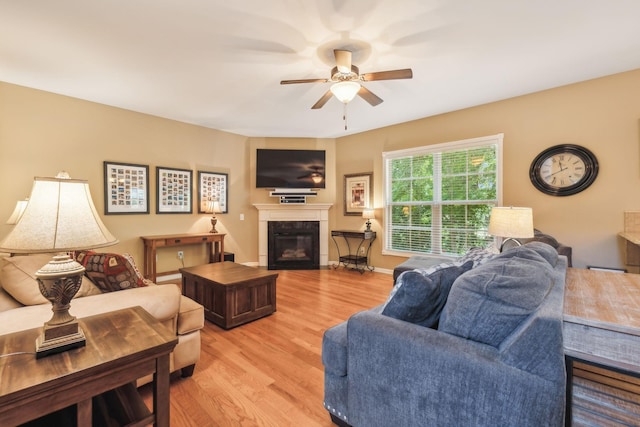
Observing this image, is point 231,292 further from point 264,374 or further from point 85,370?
point 85,370

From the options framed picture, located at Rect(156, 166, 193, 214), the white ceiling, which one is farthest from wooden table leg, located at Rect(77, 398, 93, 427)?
framed picture, located at Rect(156, 166, 193, 214)

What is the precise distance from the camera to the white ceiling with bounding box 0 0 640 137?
6.95 ft

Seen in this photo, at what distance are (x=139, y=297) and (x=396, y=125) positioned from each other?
179 inches

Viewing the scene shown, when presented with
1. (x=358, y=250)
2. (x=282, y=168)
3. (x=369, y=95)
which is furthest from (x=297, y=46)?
(x=358, y=250)

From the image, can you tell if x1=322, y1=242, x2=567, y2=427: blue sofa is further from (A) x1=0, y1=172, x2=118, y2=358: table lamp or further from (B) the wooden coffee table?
(B) the wooden coffee table

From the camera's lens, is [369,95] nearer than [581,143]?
Yes

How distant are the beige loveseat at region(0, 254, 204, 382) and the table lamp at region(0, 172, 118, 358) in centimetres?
47

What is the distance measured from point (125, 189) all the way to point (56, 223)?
3699 millimetres

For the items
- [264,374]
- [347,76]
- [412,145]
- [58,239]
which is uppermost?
[347,76]

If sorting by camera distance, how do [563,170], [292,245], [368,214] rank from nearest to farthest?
[563,170] → [368,214] → [292,245]

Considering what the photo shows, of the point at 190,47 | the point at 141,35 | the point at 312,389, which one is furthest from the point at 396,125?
the point at 312,389

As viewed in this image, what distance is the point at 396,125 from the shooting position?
4.93m

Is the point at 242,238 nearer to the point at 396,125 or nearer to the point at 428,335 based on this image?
the point at 396,125

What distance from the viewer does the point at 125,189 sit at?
414cm
